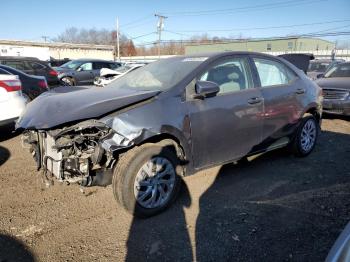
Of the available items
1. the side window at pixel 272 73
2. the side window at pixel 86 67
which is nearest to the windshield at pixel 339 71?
the side window at pixel 272 73

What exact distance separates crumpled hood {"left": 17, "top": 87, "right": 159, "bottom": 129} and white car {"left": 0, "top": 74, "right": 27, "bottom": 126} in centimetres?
205

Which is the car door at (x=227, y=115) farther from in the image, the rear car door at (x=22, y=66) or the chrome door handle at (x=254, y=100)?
→ the rear car door at (x=22, y=66)

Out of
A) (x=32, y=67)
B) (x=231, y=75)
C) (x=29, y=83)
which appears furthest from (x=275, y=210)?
(x=32, y=67)

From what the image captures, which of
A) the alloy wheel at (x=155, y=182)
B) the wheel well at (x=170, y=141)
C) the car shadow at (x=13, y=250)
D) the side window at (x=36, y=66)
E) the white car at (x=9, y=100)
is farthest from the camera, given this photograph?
the side window at (x=36, y=66)

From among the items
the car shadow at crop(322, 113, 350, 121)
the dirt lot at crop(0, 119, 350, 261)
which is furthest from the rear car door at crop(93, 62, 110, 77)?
the dirt lot at crop(0, 119, 350, 261)

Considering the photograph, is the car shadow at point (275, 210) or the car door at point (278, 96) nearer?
the car shadow at point (275, 210)

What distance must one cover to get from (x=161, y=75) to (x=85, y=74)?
12859 millimetres

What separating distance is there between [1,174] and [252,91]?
12.3 feet

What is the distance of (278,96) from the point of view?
14.0 feet

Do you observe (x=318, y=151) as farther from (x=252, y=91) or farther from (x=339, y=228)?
(x=339, y=228)

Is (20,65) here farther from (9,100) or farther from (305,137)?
(305,137)

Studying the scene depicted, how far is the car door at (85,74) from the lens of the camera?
15.4 metres

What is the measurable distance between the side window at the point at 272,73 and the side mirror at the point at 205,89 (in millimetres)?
1075

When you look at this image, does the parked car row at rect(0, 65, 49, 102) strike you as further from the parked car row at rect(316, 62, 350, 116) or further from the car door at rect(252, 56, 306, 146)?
the parked car row at rect(316, 62, 350, 116)
